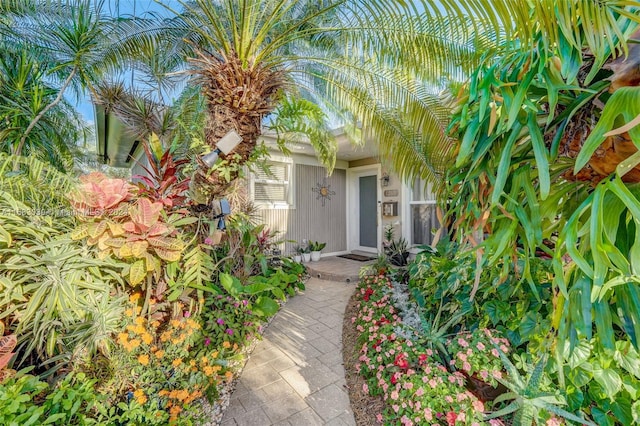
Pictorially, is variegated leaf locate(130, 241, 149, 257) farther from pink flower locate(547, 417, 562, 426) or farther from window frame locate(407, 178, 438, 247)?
window frame locate(407, 178, 438, 247)

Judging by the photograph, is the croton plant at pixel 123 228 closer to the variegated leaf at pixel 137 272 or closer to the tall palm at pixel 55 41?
the variegated leaf at pixel 137 272

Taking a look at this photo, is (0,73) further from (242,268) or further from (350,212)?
(350,212)

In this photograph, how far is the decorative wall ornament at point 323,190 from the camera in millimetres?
7637

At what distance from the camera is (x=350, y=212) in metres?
8.31

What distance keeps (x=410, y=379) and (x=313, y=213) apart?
5.70 metres

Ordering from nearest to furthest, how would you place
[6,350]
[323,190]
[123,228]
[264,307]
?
[6,350] → [123,228] → [264,307] → [323,190]

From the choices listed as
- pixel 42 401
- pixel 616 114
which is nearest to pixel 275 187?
pixel 42 401

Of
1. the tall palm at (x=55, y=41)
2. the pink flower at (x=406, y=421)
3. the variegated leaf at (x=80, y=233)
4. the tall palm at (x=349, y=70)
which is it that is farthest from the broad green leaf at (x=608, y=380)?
the tall palm at (x=55, y=41)

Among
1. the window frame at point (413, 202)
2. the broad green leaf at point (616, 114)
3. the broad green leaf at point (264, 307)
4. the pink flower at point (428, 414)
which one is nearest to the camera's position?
the broad green leaf at point (616, 114)

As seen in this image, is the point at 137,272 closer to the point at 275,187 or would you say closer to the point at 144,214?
the point at 144,214

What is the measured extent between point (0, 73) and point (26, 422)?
210 inches

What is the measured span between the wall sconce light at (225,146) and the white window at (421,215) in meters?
4.86

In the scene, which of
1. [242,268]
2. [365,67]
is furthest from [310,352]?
[365,67]

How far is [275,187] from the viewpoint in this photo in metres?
6.82
